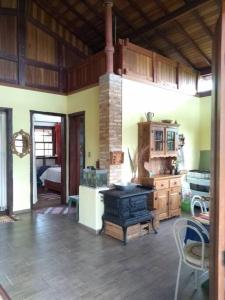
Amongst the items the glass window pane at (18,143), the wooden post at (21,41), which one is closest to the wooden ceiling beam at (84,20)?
the wooden post at (21,41)

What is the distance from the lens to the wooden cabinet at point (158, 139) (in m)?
4.82

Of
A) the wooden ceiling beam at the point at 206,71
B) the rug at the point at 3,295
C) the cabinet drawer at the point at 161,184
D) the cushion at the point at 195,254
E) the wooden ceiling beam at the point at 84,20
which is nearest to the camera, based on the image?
the cushion at the point at 195,254

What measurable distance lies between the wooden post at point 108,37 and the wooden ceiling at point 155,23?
1.06m

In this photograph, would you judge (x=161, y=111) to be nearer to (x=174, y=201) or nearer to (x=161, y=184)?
(x=161, y=184)

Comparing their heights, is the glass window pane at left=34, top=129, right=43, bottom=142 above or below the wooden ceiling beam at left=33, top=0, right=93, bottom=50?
below

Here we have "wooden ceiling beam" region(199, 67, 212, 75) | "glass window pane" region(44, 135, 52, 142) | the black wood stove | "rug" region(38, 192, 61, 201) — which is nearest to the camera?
the black wood stove

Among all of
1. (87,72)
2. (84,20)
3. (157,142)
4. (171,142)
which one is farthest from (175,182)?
(84,20)

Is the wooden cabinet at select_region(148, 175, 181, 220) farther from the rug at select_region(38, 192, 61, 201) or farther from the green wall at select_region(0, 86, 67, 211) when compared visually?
the rug at select_region(38, 192, 61, 201)

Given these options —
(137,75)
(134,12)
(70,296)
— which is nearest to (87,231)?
(70,296)

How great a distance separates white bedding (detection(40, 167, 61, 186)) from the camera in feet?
24.3

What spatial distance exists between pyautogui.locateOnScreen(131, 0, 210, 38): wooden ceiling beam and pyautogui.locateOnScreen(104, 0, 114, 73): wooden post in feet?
4.75

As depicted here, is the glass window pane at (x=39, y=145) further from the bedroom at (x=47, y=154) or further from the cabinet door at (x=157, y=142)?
the cabinet door at (x=157, y=142)

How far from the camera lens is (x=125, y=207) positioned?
3961 millimetres

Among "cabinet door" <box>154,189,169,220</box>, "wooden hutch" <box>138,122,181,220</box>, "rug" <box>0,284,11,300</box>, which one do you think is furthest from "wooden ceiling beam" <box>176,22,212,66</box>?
"rug" <box>0,284,11,300</box>
